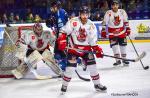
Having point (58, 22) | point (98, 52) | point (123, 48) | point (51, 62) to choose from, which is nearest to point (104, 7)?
point (123, 48)

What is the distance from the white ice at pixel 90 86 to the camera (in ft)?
16.8

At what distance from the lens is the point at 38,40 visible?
6.15 metres

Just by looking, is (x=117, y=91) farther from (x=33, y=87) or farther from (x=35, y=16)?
(x=35, y=16)

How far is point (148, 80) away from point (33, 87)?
1723 mm

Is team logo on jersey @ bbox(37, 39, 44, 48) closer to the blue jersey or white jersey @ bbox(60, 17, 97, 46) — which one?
the blue jersey

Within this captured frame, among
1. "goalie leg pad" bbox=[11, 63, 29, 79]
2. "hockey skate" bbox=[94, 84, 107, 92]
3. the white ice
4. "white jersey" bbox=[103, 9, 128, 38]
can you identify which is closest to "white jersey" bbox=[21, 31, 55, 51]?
"goalie leg pad" bbox=[11, 63, 29, 79]

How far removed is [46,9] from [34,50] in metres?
7.87

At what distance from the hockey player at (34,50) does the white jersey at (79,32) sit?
116 cm

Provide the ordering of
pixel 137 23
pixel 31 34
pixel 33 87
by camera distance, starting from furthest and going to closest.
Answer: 1. pixel 137 23
2. pixel 31 34
3. pixel 33 87

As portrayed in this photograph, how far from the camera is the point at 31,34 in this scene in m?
6.16

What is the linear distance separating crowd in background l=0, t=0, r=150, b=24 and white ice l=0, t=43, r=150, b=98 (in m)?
5.88

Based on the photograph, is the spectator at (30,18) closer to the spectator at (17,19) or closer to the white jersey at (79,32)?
the spectator at (17,19)

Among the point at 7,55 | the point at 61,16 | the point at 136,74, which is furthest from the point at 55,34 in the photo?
the point at 136,74

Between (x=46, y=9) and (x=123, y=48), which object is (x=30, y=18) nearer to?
(x=46, y=9)
